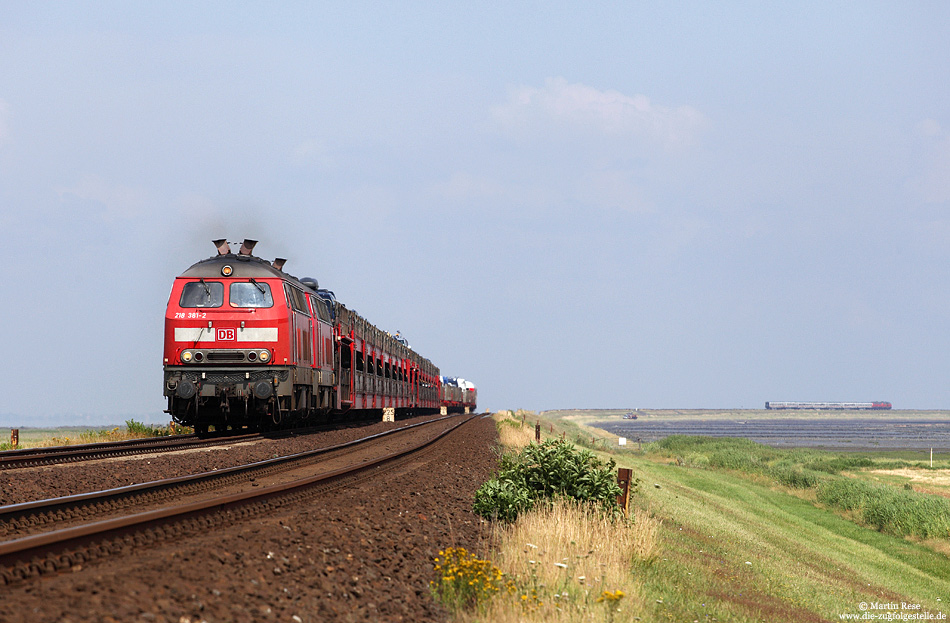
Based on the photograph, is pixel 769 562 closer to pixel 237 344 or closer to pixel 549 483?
pixel 549 483

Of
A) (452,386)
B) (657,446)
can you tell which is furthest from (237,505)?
(452,386)

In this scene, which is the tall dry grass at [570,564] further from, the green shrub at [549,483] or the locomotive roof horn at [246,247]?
the locomotive roof horn at [246,247]

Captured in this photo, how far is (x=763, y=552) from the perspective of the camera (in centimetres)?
1658

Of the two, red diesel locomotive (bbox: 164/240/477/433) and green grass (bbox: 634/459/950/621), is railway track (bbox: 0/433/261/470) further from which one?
green grass (bbox: 634/459/950/621)

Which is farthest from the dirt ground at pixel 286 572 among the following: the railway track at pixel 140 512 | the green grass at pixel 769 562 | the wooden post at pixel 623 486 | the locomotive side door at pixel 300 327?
the locomotive side door at pixel 300 327

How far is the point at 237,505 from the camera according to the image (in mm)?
9312

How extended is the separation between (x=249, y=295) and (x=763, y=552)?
13588 mm

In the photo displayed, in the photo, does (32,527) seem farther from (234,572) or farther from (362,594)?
(362,594)

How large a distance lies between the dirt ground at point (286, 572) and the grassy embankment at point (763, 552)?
2.75 ft

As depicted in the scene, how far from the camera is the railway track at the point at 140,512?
6.10m

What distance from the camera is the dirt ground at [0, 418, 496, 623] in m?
4.83

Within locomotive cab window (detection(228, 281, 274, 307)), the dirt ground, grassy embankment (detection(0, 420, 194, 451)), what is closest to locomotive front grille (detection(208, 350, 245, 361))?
locomotive cab window (detection(228, 281, 274, 307))

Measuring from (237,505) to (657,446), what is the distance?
6446cm

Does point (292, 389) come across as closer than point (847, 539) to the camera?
Yes
